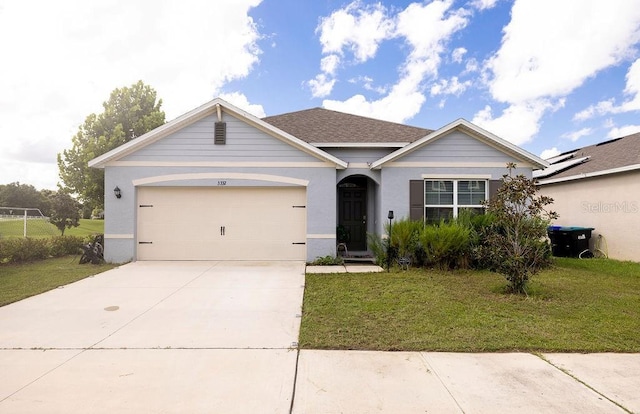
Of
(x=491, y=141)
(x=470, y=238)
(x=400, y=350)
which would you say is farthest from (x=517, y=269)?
(x=491, y=141)

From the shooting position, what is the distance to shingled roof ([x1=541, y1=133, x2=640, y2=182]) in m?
10.7

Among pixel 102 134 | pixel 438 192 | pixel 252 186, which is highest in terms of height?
pixel 102 134

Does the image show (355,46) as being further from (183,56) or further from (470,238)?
(470,238)

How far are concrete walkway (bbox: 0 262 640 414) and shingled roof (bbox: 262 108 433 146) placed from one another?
6.87 m

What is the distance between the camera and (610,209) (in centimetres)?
1070

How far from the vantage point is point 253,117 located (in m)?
9.55

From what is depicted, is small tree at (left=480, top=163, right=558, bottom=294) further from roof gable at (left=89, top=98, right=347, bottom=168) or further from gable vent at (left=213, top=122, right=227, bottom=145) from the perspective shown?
gable vent at (left=213, top=122, right=227, bottom=145)

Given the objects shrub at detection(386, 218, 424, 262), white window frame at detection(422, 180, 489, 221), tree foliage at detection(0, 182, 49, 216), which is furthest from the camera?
tree foliage at detection(0, 182, 49, 216)

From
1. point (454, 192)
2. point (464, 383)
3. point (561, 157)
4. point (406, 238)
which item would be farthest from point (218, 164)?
point (561, 157)

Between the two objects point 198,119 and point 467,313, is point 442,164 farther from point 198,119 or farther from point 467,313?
point 198,119

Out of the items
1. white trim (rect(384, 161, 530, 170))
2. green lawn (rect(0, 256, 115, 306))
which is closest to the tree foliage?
green lawn (rect(0, 256, 115, 306))

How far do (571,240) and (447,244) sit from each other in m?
6.04

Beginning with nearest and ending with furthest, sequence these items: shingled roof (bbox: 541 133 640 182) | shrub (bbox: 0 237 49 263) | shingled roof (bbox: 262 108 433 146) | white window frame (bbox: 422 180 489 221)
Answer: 1. shrub (bbox: 0 237 49 263)
2. white window frame (bbox: 422 180 489 221)
3. shingled roof (bbox: 262 108 433 146)
4. shingled roof (bbox: 541 133 640 182)

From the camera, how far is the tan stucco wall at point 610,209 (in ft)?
32.6
